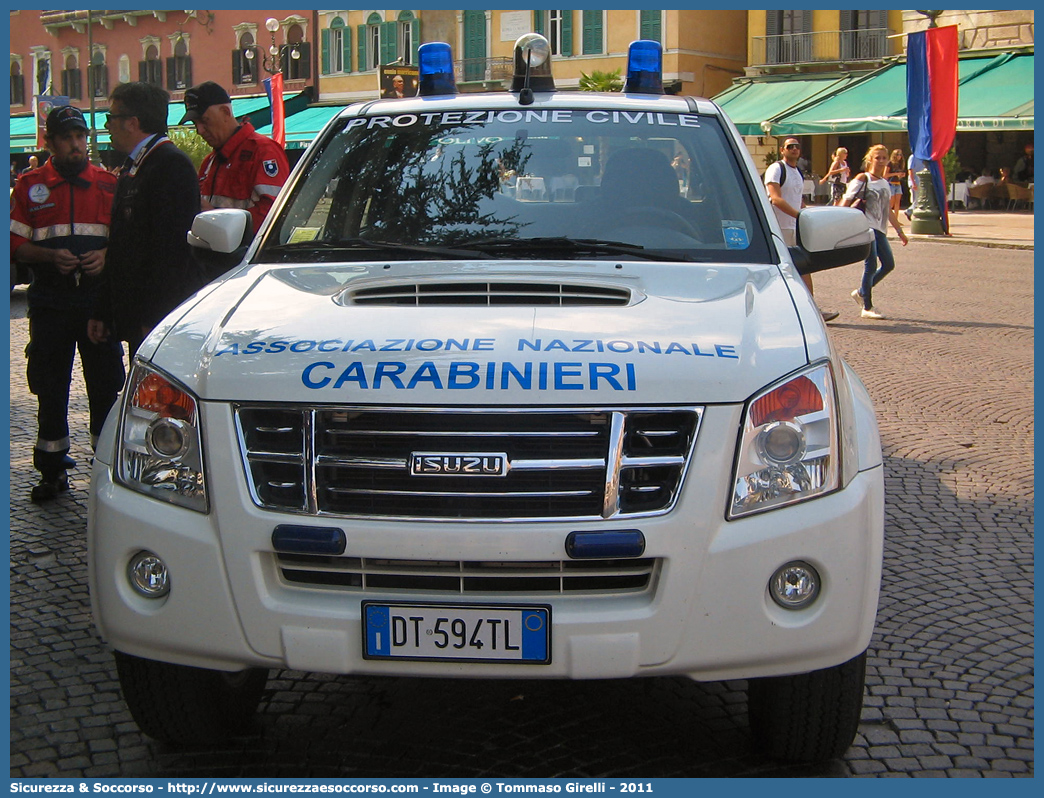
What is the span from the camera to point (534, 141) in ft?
14.4

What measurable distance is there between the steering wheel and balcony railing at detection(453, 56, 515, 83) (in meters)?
42.8

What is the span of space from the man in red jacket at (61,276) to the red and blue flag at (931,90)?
1779cm

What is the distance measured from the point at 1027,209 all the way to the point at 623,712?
1328 inches

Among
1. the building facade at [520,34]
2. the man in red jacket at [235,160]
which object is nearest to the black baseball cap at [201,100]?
the man in red jacket at [235,160]

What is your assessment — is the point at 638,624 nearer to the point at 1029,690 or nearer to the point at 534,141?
the point at 1029,690

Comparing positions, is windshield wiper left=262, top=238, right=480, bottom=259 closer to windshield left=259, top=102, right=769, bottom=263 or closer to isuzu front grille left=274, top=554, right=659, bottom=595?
windshield left=259, top=102, right=769, bottom=263

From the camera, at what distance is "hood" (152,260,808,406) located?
2908mm

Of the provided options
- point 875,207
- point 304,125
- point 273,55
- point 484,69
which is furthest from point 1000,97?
point 304,125

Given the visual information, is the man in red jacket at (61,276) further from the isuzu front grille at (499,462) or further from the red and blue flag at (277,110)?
the red and blue flag at (277,110)

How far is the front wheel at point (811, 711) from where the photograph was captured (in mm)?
3117

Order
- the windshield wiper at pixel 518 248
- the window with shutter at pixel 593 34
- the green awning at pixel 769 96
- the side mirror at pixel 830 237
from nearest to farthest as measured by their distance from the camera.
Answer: the windshield wiper at pixel 518 248, the side mirror at pixel 830 237, the green awning at pixel 769 96, the window with shutter at pixel 593 34

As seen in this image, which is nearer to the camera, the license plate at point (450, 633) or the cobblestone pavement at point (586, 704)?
the license plate at point (450, 633)

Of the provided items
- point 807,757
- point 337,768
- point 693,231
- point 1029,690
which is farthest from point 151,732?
point 1029,690

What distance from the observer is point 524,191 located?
4.20 m
